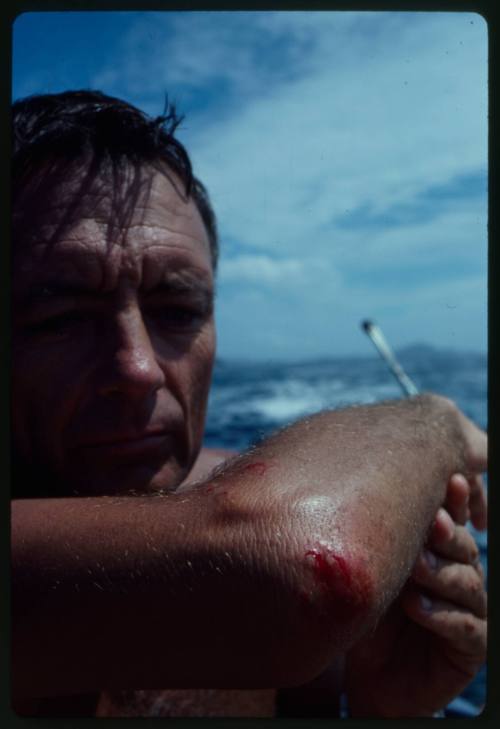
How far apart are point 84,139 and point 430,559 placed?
0.74m

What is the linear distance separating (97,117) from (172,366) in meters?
0.39

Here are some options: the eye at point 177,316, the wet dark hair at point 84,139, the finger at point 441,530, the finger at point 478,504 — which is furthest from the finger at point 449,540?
the wet dark hair at point 84,139

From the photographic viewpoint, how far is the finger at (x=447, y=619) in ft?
3.03

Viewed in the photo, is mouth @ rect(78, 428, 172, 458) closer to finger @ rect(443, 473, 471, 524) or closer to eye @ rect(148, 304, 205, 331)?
eye @ rect(148, 304, 205, 331)

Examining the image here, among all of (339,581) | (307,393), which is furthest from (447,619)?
(307,393)

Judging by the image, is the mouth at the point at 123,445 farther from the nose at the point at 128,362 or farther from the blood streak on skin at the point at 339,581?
the blood streak on skin at the point at 339,581

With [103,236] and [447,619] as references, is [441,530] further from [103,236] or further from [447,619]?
[103,236]

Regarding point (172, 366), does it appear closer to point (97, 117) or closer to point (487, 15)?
point (97, 117)

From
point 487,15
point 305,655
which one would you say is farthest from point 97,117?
point 305,655

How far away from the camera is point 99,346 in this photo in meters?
0.91

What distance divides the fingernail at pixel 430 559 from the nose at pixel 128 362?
15.8 inches

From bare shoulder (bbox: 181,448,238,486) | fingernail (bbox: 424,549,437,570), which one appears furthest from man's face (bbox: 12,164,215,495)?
fingernail (bbox: 424,549,437,570)

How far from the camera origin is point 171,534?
55 centimetres

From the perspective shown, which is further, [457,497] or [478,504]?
[478,504]
